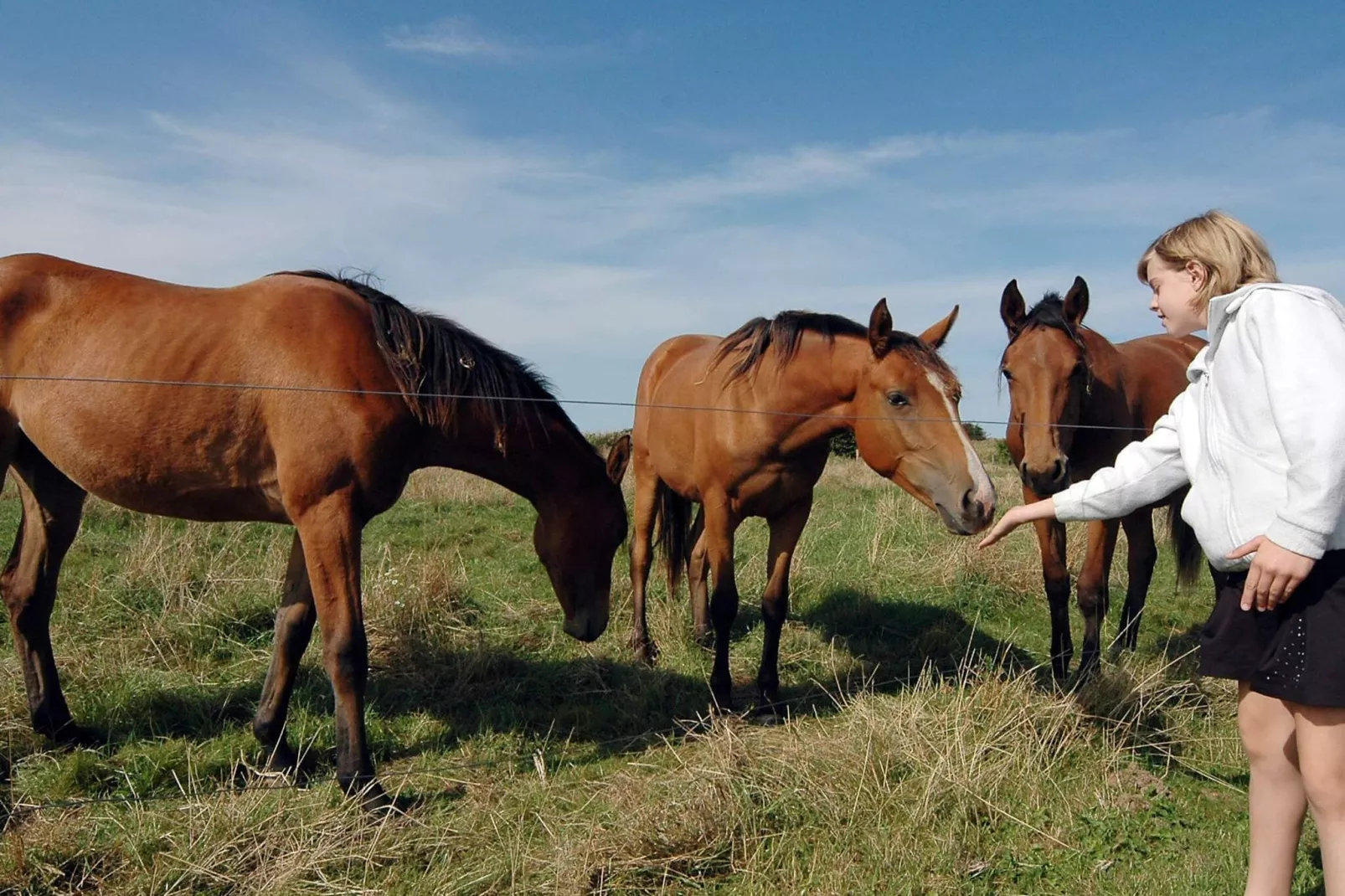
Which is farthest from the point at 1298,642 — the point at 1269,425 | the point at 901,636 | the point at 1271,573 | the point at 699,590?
the point at 699,590

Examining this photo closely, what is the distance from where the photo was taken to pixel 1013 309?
566 cm

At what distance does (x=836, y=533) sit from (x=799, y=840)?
21.2ft

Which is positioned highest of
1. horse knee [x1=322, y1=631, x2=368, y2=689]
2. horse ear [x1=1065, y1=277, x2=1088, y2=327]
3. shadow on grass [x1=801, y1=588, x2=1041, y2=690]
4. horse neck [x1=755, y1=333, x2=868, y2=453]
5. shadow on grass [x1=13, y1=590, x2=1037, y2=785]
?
horse ear [x1=1065, y1=277, x2=1088, y2=327]

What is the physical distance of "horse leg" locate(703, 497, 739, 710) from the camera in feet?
16.5

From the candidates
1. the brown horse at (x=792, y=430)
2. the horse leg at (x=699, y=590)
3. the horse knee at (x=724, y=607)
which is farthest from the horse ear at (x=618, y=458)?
the horse leg at (x=699, y=590)

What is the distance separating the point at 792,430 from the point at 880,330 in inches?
28.8

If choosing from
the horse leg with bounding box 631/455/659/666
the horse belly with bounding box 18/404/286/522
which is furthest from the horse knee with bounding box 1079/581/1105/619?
the horse belly with bounding box 18/404/286/522

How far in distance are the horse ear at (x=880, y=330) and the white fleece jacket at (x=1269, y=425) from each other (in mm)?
1935

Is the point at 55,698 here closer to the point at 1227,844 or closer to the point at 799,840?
the point at 799,840

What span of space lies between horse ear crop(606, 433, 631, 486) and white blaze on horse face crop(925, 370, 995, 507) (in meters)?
1.51

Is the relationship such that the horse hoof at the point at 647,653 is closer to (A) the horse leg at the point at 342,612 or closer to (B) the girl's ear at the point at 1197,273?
(A) the horse leg at the point at 342,612

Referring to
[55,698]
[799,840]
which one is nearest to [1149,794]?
[799,840]

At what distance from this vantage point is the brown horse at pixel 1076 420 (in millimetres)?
5090

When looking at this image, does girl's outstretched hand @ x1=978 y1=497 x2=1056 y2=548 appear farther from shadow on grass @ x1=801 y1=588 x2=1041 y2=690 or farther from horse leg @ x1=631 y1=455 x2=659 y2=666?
horse leg @ x1=631 y1=455 x2=659 y2=666
